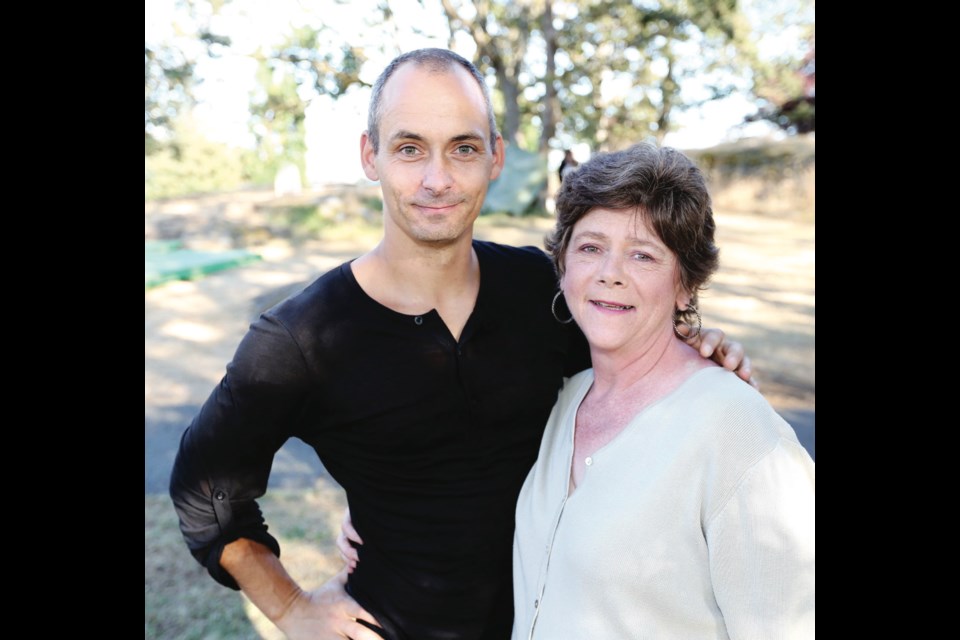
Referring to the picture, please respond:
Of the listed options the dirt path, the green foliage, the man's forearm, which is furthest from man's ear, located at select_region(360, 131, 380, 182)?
the green foliage

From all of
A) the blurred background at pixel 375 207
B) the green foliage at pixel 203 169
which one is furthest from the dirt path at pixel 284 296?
the green foliage at pixel 203 169

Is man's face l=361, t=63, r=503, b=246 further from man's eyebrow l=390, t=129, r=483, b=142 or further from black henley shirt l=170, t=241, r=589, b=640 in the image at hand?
black henley shirt l=170, t=241, r=589, b=640

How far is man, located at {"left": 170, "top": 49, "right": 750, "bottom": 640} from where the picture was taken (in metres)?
1.92

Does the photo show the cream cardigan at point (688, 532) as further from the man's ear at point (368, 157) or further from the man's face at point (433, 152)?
the man's ear at point (368, 157)

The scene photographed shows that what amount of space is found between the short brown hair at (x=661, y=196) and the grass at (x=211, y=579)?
2967 millimetres

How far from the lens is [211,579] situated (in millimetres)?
4270

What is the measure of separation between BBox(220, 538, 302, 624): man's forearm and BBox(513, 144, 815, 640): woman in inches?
28.4

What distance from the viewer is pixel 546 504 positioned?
1.83m

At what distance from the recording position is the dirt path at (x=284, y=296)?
6264 mm

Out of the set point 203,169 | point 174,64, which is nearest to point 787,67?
point 174,64

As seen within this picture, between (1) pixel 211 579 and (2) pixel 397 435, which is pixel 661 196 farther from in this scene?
(1) pixel 211 579

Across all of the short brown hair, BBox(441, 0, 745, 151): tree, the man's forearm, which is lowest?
the man's forearm
